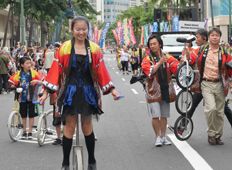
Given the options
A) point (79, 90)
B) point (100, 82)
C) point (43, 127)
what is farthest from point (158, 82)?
point (79, 90)

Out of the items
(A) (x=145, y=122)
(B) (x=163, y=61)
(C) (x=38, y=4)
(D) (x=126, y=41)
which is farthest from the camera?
(D) (x=126, y=41)

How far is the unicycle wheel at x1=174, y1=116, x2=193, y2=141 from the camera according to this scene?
698 cm

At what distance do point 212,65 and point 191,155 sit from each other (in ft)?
4.85

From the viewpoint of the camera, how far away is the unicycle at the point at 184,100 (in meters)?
6.81

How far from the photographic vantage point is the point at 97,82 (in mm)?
4777

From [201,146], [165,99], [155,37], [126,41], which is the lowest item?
[201,146]

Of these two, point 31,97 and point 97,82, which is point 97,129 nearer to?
point 31,97

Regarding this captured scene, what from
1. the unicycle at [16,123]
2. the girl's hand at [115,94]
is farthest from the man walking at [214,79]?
the unicycle at [16,123]

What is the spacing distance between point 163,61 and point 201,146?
147cm

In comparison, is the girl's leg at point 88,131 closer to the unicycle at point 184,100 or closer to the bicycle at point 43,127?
the unicycle at point 184,100

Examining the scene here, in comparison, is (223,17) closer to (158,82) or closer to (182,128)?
(182,128)

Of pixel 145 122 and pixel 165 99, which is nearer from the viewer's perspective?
pixel 165 99

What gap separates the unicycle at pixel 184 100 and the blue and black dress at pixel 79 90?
2.37 metres

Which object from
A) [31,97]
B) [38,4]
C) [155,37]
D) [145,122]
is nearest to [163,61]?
[155,37]
